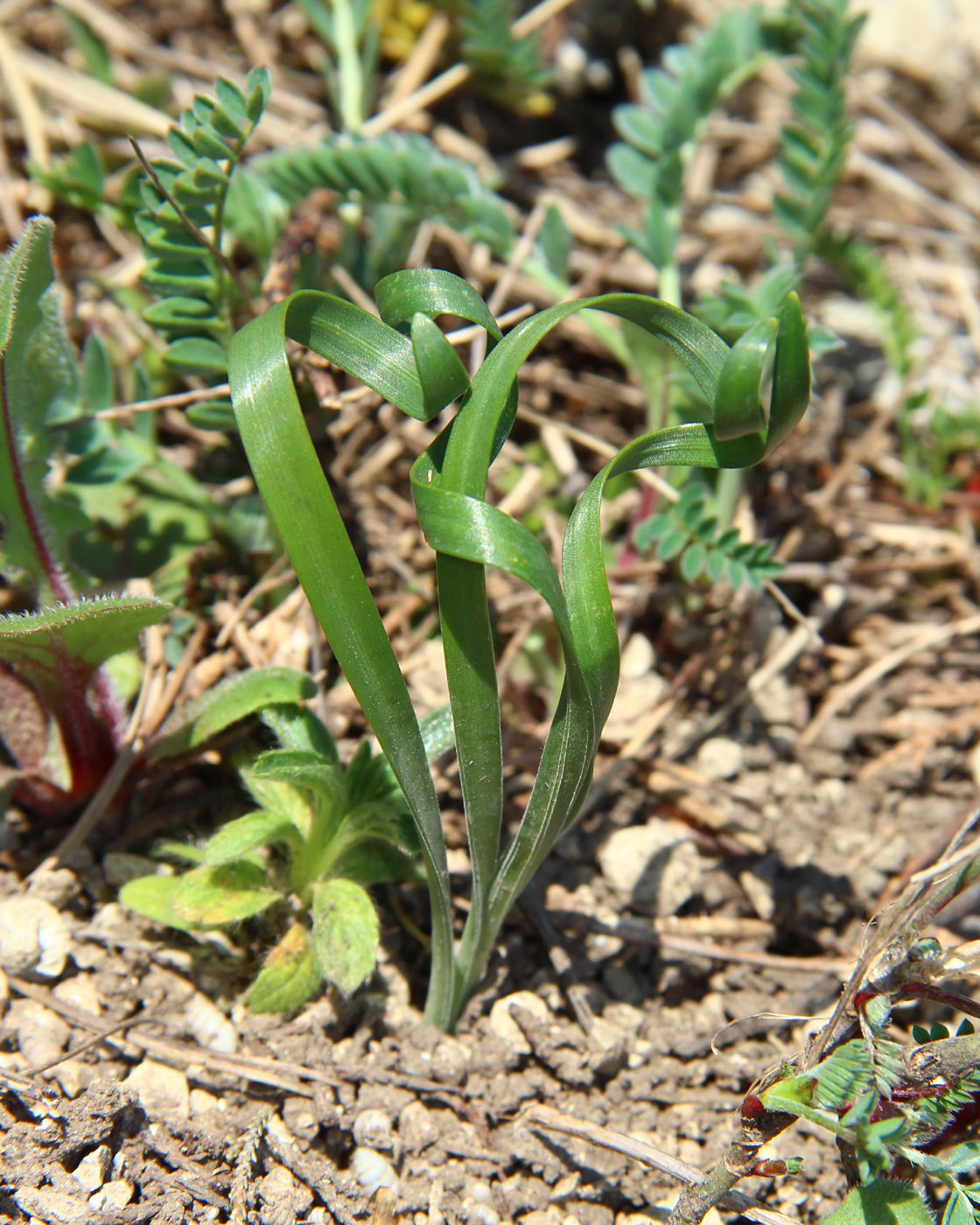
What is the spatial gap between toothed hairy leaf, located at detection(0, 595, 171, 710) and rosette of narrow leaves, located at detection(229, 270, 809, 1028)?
1.68 ft

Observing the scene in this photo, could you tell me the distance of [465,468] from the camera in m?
1.37

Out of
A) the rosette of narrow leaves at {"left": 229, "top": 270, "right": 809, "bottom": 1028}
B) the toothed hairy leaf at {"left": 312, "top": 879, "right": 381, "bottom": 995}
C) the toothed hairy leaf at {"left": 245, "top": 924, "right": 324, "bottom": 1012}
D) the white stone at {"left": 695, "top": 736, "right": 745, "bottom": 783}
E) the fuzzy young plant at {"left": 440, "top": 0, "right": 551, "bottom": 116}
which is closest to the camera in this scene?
the rosette of narrow leaves at {"left": 229, "top": 270, "right": 809, "bottom": 1028}

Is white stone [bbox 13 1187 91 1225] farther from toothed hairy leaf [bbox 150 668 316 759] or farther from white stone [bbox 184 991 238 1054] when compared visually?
toothed hairy leaf [bbox 150 668 316 759]

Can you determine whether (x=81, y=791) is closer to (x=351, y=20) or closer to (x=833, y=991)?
(x=833, y=991)

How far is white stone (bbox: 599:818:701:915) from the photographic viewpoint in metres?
2.18

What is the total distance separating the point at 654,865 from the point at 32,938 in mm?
1318

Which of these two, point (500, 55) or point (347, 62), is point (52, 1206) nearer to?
point (347, 62)

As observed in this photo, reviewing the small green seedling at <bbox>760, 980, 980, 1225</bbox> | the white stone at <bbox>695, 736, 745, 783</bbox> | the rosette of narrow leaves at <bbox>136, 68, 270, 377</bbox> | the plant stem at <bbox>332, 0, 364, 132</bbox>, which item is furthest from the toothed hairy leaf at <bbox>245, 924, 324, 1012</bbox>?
the plant stem at <bbox>332, 0, 364, 132</bbox>

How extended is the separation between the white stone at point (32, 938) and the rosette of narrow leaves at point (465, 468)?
85 centimetres

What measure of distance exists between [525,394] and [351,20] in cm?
136

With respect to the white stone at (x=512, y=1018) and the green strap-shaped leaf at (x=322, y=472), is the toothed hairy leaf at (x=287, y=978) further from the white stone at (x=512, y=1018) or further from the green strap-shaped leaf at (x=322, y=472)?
the green strap-shaped leaf at (x=322, y=472)

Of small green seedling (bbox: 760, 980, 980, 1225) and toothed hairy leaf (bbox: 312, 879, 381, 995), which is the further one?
toothed hairy leaf (bbox: 312, 879, 381, 995)

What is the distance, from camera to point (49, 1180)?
1.54 metres

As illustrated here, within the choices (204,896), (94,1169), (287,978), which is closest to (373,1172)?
(287,978)
